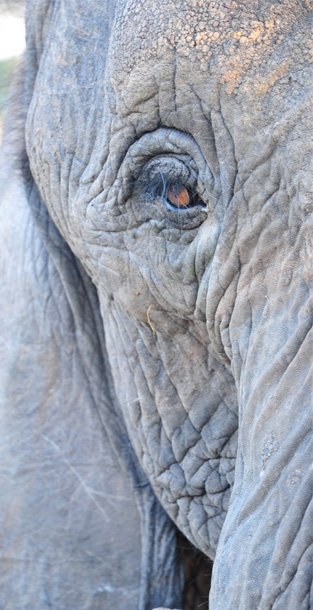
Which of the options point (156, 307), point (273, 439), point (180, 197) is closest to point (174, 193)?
point (180, 197)

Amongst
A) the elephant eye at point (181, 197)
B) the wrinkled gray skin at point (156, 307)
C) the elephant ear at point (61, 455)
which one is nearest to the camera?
the wrinkled gray skin at point (156, 307)

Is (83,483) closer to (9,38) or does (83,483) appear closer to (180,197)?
(180,197)

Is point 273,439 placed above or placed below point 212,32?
below

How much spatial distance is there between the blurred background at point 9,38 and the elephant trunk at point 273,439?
1.23 meters

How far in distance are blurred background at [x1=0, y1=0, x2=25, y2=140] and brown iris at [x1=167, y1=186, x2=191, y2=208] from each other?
955mm

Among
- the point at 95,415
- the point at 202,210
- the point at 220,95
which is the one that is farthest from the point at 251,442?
the point at 95,415

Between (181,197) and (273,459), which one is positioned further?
(181,197)

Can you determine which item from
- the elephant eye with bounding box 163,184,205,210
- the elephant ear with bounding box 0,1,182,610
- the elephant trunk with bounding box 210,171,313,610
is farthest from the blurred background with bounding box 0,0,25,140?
the elephant trunk with bounding box 210,171,313,610

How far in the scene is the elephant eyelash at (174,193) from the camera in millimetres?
1629

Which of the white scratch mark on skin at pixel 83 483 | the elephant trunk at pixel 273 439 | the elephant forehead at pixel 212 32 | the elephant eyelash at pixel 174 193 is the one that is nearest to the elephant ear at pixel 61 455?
the white scratch mark on skin at pixel 83 483

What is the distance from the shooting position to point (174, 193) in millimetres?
1662

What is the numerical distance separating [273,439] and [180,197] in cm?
56

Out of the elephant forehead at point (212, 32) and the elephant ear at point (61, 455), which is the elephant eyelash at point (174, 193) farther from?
the elephant ear at point (61, 455)

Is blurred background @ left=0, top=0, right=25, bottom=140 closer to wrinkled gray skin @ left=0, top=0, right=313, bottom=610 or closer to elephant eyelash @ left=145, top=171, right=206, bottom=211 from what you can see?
wrinkled gray skin @ left=0, top=0, right=313, bottom=610
